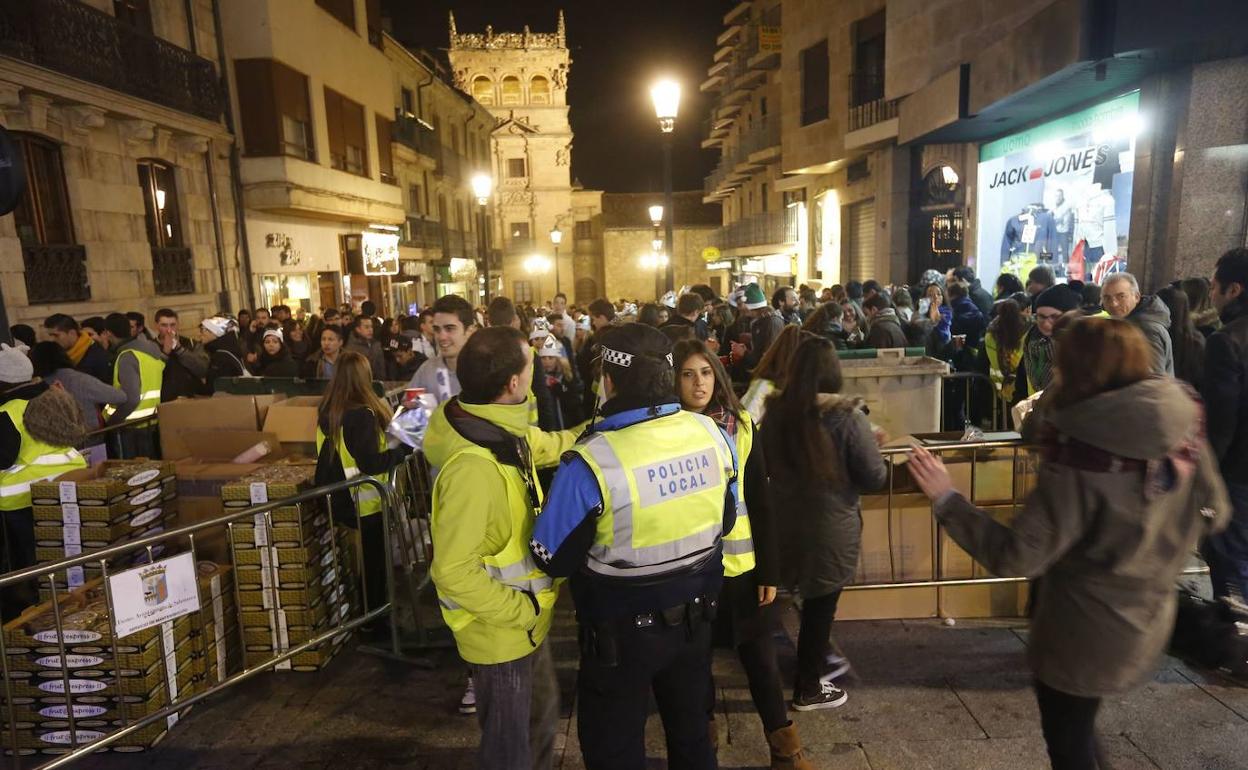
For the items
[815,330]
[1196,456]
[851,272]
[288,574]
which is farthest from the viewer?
[851,272]

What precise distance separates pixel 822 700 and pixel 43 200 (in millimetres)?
11915

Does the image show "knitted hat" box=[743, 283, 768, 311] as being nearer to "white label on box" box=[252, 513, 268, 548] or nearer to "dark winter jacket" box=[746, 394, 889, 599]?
"dark winter jacket" box=[746, 394, 889, 599]

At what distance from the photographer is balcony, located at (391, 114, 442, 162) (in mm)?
24312

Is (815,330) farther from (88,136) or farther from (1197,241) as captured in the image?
(88,136)

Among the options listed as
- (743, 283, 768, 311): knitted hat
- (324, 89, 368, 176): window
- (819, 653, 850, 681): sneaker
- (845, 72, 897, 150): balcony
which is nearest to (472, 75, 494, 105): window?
(324, 89, 368, 176): window

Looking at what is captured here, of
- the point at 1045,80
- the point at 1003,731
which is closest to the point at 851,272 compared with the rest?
the point at 1045,80

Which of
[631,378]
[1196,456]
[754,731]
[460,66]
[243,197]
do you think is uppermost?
[460,66]

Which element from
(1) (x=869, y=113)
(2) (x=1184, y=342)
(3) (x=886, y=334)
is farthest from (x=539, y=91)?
(2) (x=1184, y=342)

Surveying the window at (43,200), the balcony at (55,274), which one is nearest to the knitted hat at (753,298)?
Result: the balcony at (55,274)

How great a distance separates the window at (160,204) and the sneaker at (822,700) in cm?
1314

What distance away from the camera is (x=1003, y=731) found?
3.44m

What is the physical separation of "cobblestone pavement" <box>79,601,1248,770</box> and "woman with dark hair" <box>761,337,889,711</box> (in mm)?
330

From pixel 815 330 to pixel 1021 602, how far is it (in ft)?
9.15

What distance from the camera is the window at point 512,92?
50.9 metres
